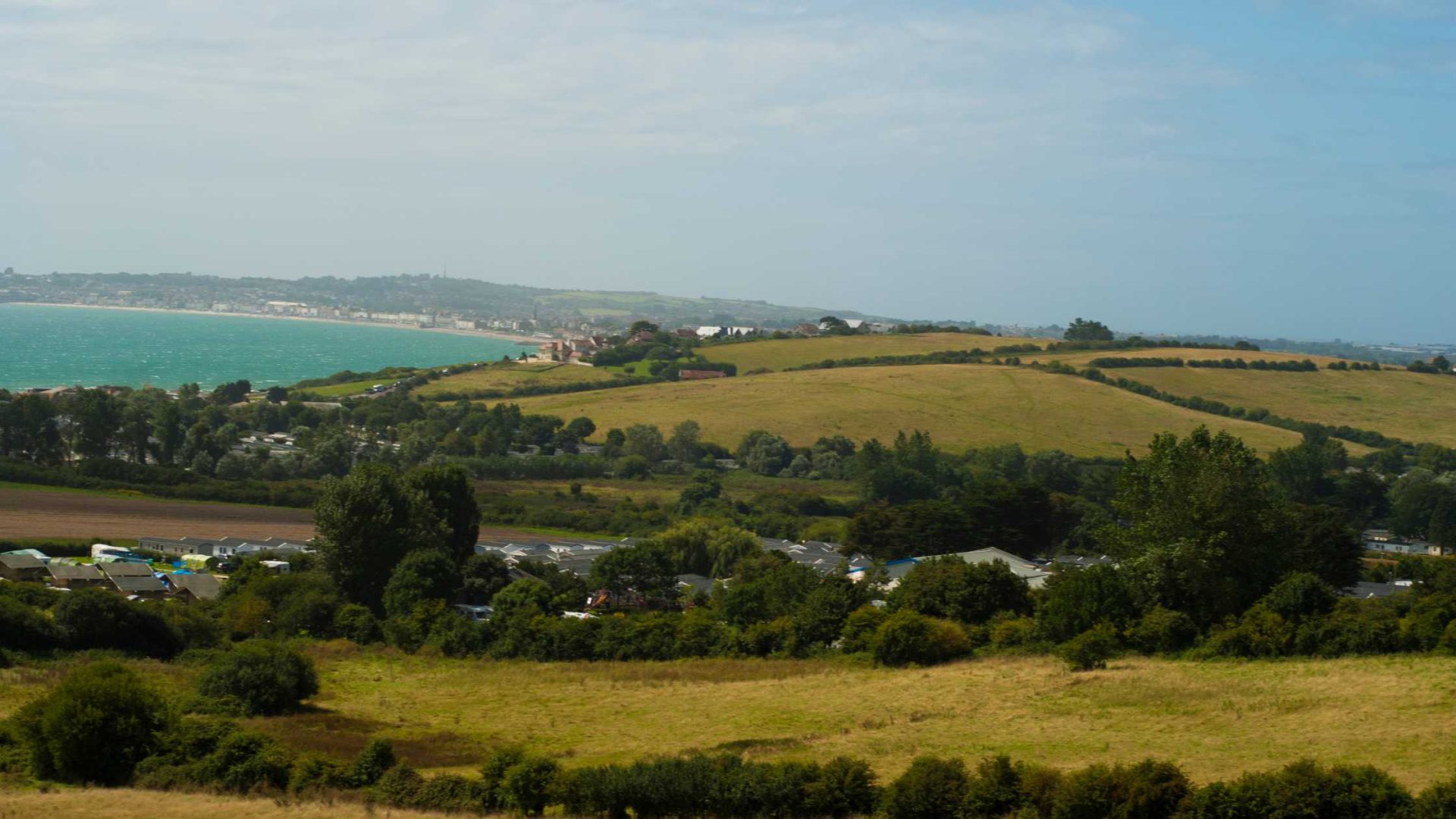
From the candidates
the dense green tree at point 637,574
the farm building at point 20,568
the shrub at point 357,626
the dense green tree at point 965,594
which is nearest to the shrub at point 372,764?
the shrub at point 357,626

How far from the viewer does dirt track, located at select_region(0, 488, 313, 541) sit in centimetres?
4938

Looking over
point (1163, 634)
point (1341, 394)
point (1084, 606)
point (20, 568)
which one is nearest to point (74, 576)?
point (20, 568)

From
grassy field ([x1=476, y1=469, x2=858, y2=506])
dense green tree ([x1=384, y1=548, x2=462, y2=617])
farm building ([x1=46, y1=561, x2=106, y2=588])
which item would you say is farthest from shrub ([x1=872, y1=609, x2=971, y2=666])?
grassy field ([x1=476, y1=469, x2=858, y2=506])

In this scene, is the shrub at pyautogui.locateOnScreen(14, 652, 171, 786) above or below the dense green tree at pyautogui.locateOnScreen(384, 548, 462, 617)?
above

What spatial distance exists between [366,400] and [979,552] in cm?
5838

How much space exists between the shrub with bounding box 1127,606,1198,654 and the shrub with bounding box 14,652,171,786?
67.2 feet

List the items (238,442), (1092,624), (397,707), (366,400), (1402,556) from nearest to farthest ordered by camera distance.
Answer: (397,707), (1092,624), (1402,556), (238,442), (366,400)

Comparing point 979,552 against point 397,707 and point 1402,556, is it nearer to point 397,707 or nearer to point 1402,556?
point 1402,556

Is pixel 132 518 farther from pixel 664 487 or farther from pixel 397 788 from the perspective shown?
pixel 397 788

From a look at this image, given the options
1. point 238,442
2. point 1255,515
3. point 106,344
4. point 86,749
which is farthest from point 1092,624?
point 106,344

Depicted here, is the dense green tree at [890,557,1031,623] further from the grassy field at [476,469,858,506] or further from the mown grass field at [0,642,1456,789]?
the grassy field at [476,469,858,506]

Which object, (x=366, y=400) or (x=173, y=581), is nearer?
(x=173, y=581)

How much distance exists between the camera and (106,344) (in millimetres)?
187375

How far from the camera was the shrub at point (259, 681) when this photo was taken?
1015 inches
